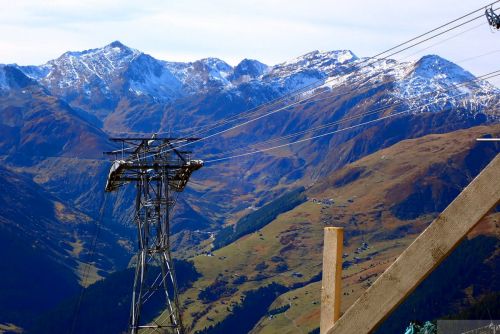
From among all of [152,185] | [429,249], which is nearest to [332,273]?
[429,249]

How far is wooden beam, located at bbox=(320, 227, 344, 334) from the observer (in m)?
7.83

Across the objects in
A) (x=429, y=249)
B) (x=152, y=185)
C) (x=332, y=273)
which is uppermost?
(x=429, y=249)

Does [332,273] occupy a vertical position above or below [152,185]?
above

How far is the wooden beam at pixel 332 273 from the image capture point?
25.7 ft

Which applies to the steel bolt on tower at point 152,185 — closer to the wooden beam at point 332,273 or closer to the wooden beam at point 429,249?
the wooden beam at point 332,273

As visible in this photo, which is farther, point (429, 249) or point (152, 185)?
point (152, 185)

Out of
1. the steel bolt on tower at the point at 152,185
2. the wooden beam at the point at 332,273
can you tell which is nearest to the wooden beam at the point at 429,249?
the wooden beam at the point at 332,273

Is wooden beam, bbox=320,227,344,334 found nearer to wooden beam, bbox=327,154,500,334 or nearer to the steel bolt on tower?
wooden beam, bbox=327,154,500,334

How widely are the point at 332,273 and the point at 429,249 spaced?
3.07ft

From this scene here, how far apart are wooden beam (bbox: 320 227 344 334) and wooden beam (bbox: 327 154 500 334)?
265mm

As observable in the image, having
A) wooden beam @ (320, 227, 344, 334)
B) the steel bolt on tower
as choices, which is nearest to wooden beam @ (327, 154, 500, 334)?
wooden beam @ (320, 227, 344, 334)

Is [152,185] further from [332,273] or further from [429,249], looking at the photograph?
[429,249]

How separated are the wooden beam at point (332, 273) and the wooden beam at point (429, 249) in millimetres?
265

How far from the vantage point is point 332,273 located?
7.87 meters
